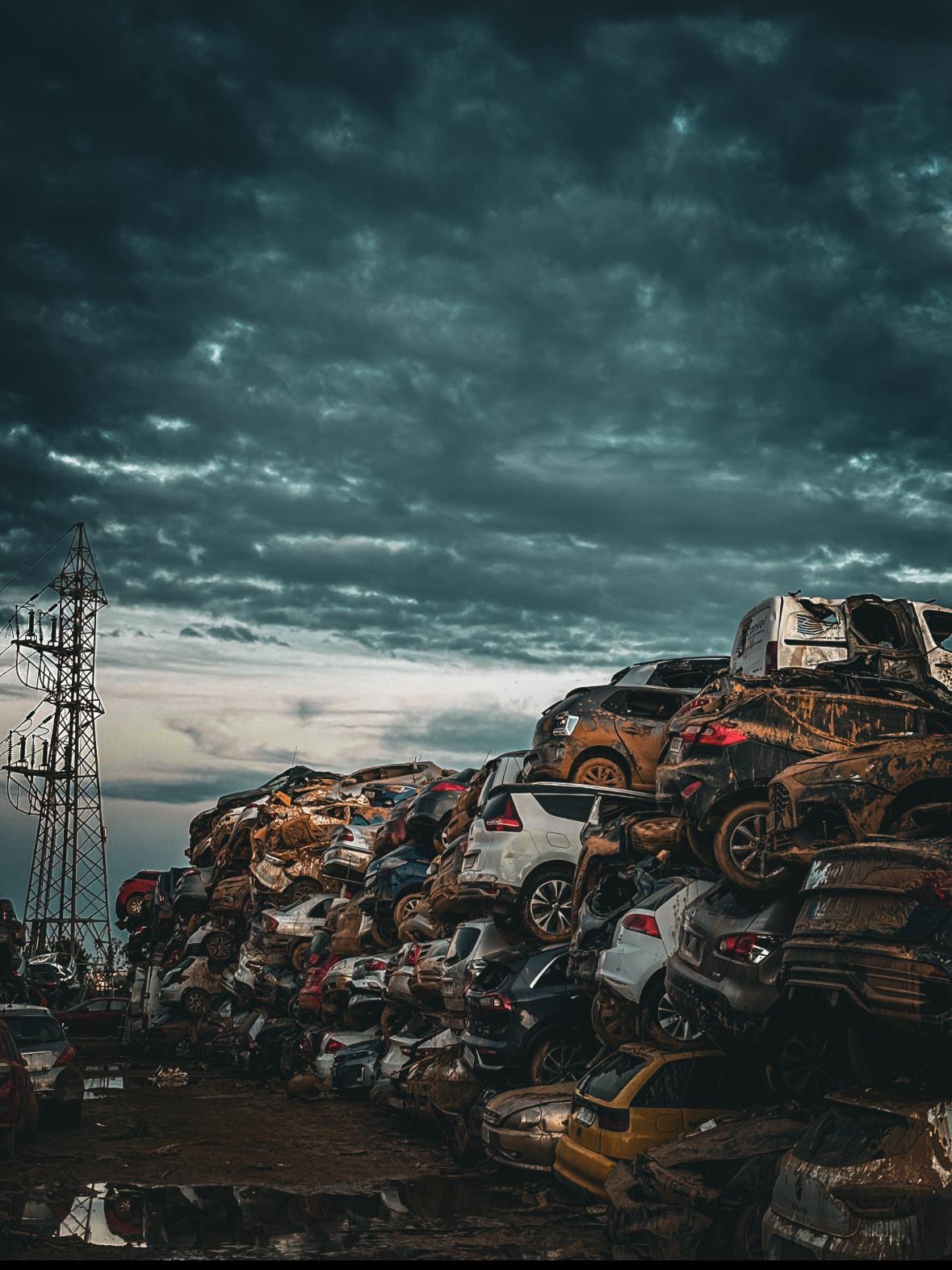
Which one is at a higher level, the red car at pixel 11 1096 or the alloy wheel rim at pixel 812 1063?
the alloy wheel rim at pixel 812 1063

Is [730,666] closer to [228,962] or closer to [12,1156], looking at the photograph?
[12,1156]

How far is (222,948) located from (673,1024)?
25536 millimetres

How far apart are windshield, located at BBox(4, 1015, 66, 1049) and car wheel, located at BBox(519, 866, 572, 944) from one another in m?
7.33

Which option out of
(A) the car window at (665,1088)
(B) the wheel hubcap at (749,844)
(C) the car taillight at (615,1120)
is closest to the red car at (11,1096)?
(C) the car taillight at (615,1120)

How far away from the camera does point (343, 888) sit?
85.9ft

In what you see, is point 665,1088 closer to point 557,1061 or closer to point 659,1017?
point 659,1017

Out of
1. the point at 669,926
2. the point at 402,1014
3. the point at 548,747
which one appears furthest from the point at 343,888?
the point at 669,926

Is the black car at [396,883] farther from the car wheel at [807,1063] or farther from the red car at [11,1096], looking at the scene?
the car wheel at [807,1063]

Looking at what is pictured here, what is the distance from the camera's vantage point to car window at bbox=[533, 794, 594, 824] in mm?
14781

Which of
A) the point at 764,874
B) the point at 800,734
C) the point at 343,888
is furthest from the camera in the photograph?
the point at 343,888

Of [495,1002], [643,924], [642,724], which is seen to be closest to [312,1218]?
[495,1002]

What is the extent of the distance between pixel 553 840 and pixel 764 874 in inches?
226

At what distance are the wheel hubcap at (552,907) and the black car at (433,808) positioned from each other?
6196 millimetres

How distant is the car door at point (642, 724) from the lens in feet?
53.8
